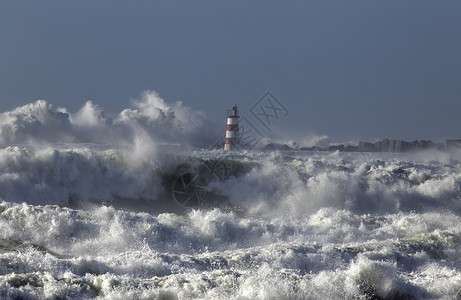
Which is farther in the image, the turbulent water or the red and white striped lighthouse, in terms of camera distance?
the red and white striped lighthouse

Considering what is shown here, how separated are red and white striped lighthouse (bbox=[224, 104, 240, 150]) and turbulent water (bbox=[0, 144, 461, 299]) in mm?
5390

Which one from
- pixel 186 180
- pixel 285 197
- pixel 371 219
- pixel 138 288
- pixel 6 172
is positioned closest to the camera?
pixel 138 288

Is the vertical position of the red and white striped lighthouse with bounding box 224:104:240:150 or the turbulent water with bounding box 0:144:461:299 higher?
the red and white striped lighthouse with bounding box 224:104:240:150

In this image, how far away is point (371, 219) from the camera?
48.7 ft

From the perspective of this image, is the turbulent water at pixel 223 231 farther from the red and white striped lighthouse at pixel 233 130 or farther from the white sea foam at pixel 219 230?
the red and white striped lighthouse at pixel 233 130

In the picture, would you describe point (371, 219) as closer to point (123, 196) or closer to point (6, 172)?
point (123, 196)

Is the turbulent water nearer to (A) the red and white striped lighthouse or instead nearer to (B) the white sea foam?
(B) the white sea foam

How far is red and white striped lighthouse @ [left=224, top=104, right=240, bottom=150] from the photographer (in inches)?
1302

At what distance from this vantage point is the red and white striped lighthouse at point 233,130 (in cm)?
3306

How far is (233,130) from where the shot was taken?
33.6 m

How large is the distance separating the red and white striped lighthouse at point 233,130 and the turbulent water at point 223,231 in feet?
17.7

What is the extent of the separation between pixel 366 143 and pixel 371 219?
154ft

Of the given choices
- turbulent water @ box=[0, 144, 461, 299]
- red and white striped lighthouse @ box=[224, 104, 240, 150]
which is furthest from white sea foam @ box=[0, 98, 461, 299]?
red and white striped lighthouse @ box=[224, 104, 240, 150]

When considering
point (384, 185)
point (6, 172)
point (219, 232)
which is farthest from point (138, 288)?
point (384, 185)
